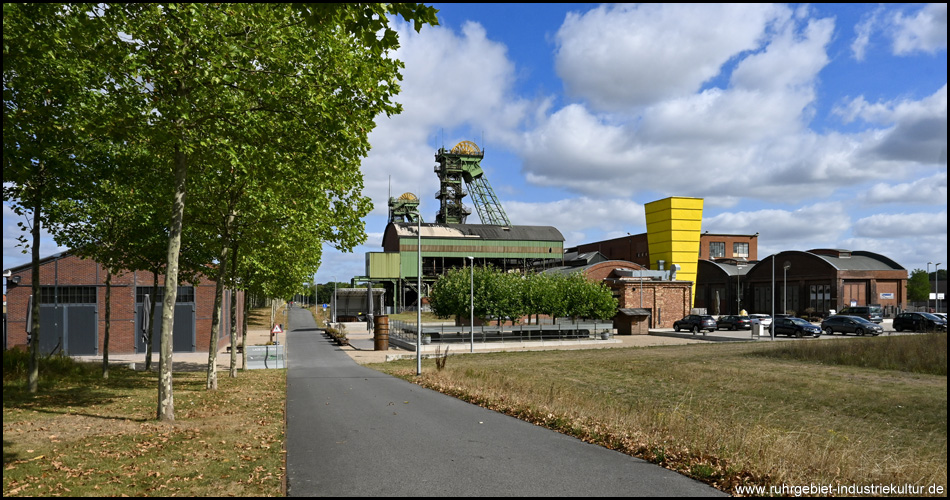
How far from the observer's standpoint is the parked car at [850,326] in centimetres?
4612

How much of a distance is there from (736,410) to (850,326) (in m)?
38.1

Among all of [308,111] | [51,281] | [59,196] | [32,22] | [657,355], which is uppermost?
[32,22]

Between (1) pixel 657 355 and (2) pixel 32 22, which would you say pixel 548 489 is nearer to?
(2) pixel 32 22

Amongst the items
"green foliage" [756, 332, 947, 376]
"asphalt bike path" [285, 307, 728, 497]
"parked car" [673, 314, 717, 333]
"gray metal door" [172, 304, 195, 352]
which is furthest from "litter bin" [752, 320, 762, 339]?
"gray metal door" [172, 304, 195, 352]

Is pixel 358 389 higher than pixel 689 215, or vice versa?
pixel 689 215

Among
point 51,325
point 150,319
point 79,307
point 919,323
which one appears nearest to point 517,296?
point 79,307

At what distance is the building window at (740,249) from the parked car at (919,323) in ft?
173

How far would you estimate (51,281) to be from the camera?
33594 millimetres

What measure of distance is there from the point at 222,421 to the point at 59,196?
8.11 meters

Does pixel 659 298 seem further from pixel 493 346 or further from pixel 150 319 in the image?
pixel 150 319

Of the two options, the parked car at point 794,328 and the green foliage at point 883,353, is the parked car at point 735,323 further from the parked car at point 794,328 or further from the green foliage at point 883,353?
the green foliage at point 883,353

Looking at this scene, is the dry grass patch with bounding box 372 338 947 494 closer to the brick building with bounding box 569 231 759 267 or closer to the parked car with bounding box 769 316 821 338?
the parked car with bounding box 769 316 821 338

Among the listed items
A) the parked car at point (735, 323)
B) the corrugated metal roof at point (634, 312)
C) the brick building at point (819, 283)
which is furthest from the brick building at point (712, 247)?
the corrugated metal roof at point (634, 312)

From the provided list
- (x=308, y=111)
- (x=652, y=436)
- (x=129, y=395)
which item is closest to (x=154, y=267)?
(x=129, y=395)
